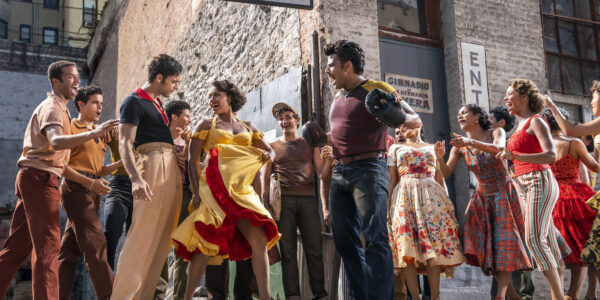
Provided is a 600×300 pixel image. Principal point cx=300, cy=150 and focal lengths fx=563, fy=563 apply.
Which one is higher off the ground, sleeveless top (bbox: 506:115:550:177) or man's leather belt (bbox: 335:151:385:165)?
sleeveless top (bbox: 506:115:550:177)

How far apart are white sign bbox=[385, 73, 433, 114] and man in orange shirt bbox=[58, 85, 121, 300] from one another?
4737mm

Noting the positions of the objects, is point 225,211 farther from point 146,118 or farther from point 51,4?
point 51,4

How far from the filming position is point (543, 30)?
1020cm

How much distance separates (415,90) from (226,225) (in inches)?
206

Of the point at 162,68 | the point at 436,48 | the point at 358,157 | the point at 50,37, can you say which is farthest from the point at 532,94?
the point at 50,37

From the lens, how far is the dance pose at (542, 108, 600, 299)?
573 centimetres

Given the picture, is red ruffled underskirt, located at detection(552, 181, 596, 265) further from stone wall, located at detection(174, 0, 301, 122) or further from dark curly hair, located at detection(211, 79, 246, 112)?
stone wall, located at detection(174, 0, 301, 122)

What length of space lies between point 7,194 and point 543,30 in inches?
886

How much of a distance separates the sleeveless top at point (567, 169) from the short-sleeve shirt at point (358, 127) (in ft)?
9.59

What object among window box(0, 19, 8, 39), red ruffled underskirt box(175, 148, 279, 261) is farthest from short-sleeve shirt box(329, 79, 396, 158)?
window box(0, 19, 8, 39)

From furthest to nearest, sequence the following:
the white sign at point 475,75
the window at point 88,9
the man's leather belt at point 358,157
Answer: the window at point 88,9 < the white sign at point 475,75 < the man's leather belt at point 358,157

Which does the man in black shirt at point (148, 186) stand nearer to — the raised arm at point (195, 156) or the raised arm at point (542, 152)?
the raised arm at point (195, 156)

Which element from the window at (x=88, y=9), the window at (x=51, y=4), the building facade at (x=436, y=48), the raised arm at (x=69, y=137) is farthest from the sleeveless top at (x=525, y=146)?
the window at (x=51, y=4)

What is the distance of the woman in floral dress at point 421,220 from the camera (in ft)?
18.1
